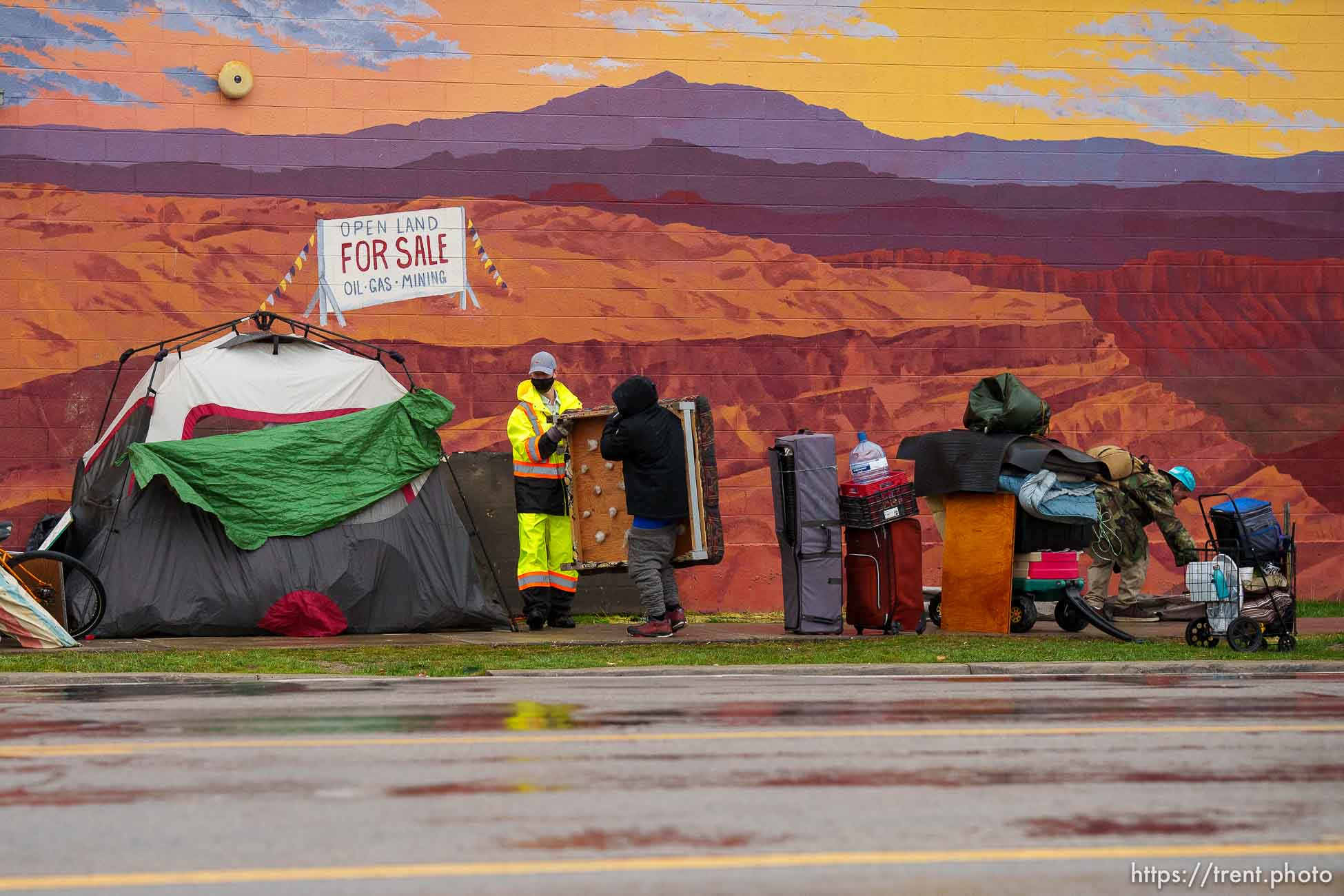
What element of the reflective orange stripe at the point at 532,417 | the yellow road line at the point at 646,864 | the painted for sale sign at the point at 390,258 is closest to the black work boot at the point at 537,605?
the reflective orange stripe at the point at 532,417

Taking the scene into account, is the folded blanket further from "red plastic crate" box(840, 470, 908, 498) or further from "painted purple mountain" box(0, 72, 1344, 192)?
"painted purple mountain" box(0, 72, 1344, 192)

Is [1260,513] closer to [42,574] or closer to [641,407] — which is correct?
[641,407]

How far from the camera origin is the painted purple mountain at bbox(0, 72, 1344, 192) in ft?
46.3

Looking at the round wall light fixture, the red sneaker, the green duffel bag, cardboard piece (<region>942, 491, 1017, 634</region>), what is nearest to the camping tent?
the red sneaker

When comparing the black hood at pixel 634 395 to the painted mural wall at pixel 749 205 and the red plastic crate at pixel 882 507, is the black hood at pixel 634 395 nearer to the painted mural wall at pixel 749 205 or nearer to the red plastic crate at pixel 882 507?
the red plastic crate at pixel 882 507

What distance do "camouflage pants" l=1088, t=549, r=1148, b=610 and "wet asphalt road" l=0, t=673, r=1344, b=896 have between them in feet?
14.0

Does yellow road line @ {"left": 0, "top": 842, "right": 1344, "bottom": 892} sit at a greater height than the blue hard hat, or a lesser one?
lesser

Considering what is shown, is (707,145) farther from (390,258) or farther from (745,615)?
(745,615)

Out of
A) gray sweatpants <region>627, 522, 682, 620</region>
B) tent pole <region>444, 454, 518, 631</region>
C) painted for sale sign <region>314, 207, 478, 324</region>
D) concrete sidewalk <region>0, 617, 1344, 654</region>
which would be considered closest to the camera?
concrete sidewalk <region>0, 617, 1344, 654</region>

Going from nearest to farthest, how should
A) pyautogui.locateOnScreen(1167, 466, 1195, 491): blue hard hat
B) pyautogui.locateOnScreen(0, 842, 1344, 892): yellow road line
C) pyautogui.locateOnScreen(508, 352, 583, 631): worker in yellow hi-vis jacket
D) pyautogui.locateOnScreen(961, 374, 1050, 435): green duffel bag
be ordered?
pyautogui.locateOnScreen(0, 842, 1344, 892): yellow road line
pyautogui.locateOnScreen(961, 374, 1050, 435): green duffel bag
pyautogui.locateOnScreen(508, 352, 583, 631): worker in yellow hi-vis jacket
pyautogui.locateOnScreen(1167, 466, 1195, 491): blue hard hat

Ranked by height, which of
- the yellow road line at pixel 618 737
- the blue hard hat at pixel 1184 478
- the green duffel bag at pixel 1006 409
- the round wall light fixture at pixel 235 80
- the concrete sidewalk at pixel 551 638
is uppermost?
the round wall light fixture at pixel 235 80

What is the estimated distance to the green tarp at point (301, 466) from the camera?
11.7 meters

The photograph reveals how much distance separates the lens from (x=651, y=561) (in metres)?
11.5

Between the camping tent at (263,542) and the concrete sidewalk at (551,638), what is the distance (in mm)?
171
